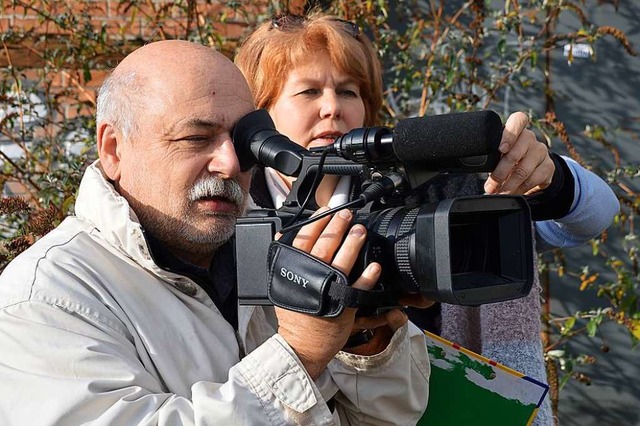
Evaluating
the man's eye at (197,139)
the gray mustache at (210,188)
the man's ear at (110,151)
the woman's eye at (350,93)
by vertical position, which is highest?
the man's eye at (197,139)

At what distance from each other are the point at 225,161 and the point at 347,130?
2.03 feet

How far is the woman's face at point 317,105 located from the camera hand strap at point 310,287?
2.58ft

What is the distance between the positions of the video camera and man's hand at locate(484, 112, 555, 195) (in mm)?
138

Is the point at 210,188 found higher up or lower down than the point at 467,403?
higher up

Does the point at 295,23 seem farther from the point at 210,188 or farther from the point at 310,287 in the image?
the point at 310,287

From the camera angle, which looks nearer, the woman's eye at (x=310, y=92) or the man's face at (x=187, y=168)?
the man's face at (x=187, y=168)

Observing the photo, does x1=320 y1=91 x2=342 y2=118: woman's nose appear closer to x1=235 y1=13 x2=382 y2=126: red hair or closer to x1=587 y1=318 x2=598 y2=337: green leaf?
x1=235 y1=13 x2=382 y2=126: red hair

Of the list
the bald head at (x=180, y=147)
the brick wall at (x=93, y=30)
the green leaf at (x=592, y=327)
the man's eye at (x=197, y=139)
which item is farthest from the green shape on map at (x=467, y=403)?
the brick wall at (x=93, y=30)

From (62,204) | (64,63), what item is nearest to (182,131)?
(62,204)

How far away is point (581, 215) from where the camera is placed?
6.95 ft

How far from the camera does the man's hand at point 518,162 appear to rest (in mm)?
1694

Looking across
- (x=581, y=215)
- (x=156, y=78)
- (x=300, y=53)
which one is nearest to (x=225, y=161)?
(x=156, y=78)

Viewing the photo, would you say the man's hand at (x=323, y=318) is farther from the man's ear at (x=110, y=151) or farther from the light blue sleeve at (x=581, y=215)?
the light blue sleeve at (x=581, y=215)

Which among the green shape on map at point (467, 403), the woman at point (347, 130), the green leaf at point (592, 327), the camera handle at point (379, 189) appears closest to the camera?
the camera handle at point (379, 189)
